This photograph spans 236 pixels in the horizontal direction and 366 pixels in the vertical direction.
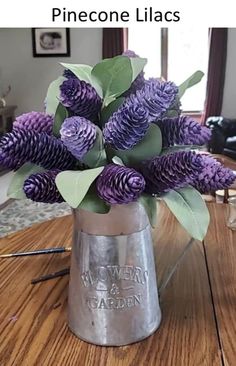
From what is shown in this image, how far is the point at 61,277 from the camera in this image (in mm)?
880

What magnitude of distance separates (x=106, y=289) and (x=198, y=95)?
4916 mm

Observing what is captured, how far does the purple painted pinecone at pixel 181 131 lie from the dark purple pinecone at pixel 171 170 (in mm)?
48

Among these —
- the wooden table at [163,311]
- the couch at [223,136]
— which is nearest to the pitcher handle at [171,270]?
the wooden table at [163,311]

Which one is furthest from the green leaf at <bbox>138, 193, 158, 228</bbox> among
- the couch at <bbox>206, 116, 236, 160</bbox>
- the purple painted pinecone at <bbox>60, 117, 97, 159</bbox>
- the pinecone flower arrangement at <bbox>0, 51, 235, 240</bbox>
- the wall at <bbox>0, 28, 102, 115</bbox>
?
the wall at <bbox>0, 28, 102, 115</bbox>

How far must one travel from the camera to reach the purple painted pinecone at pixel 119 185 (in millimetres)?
545

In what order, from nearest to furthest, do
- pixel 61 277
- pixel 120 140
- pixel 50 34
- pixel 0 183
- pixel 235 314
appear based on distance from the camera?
pixel 120 140
pixel 235 314
pixel 61 277
pixel 0 183
pixel 50 34

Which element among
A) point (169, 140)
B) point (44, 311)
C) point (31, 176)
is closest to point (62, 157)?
point (31, 176)

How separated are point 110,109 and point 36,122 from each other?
115 mm

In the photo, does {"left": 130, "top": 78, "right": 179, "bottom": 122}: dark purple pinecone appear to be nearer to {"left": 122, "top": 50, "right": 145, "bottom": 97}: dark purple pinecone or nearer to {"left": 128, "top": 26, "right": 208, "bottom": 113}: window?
{"left": 122, "top": 50, "right": 145, "bottom": 97}: dark purple pinecone

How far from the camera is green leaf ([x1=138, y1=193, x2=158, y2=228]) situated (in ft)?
2.00

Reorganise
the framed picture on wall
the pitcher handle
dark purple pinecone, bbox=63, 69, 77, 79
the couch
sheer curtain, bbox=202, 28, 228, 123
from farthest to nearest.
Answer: the framed picture on wall, sheer curtain, bbox=202, 28, 228, 123, the couch, the pitcher handle, dark purple pinecone, bbox=63, 69, 77, 79

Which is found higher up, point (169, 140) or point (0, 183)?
point (169, 140)

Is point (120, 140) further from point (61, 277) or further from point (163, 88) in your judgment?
point (61, 277)

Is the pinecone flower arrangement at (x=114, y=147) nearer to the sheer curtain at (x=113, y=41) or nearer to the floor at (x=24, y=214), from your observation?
the floor at (x=24, y=214)
